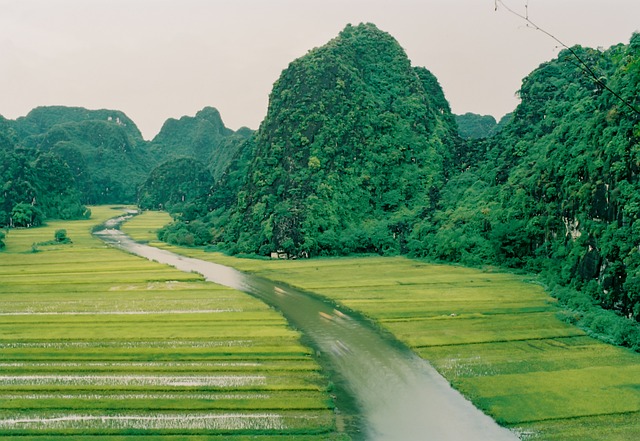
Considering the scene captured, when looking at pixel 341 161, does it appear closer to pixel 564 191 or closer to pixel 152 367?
pixel 564 191

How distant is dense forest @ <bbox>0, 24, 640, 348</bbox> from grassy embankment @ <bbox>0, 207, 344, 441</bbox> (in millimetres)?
17805

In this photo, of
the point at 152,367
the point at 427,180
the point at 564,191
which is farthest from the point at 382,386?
the point at 427,180

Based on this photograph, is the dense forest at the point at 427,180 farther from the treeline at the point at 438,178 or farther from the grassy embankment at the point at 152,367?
the grassy embankment at the point at 152,367

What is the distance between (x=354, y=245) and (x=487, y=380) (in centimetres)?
4180

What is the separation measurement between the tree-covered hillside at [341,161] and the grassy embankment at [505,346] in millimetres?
13911

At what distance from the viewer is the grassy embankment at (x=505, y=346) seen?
2066 cm

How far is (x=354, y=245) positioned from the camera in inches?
2586

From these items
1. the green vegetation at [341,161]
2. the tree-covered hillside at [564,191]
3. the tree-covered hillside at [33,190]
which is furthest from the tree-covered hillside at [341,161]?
the tree-covered hillside at [33,190]

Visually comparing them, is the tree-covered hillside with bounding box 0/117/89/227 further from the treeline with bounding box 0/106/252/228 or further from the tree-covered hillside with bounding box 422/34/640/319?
the tree-covered hillside with bounding box 422/34/640/319

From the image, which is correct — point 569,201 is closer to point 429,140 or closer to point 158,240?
point 429,140

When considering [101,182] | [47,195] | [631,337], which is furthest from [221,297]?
[101,182]

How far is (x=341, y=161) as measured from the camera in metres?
74.9

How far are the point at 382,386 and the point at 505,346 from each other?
8380 millimetres

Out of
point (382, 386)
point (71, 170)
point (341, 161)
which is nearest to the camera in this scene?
point (382, 386)
